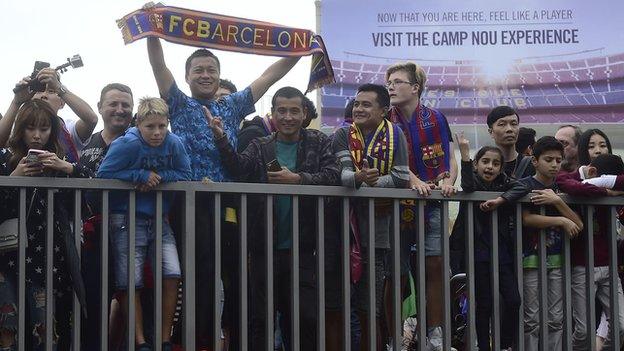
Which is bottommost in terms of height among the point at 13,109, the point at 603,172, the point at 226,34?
the point at 603,172

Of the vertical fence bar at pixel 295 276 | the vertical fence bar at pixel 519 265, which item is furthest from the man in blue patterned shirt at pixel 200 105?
the vertical fence bar at pixel 519 265

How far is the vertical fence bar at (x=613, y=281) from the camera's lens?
6719 mm

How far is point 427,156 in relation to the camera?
7207 millimetres

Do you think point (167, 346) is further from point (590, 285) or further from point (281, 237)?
point (590, 285)

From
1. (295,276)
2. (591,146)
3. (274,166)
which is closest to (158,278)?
(295,276)

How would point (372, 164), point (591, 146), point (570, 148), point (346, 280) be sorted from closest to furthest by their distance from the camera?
1. point (346, 280)
2. point (372, 164)
3. point (591, 146)
4. point (570, 148)

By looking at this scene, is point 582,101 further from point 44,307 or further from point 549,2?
point 44,307

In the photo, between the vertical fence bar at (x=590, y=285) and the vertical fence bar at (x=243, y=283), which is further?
the vertical fence bar at (x=590, y=285)

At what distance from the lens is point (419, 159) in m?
7.19

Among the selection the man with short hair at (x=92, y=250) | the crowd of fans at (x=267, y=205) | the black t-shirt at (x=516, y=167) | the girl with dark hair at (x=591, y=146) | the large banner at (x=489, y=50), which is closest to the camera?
the crowd of fans at (x=267, y=205)

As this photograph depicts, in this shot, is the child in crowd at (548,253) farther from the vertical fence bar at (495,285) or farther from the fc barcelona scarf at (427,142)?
the fc barcelona scarf at (427,142)

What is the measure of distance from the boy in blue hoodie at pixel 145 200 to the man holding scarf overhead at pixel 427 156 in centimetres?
147

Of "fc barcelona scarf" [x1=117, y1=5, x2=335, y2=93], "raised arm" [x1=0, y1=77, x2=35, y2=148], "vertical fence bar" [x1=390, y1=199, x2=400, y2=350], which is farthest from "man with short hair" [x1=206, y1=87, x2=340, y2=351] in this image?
"raised arm" [x1=0, y1=77, x2=35, y2=148]

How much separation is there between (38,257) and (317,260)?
58.9 inches
